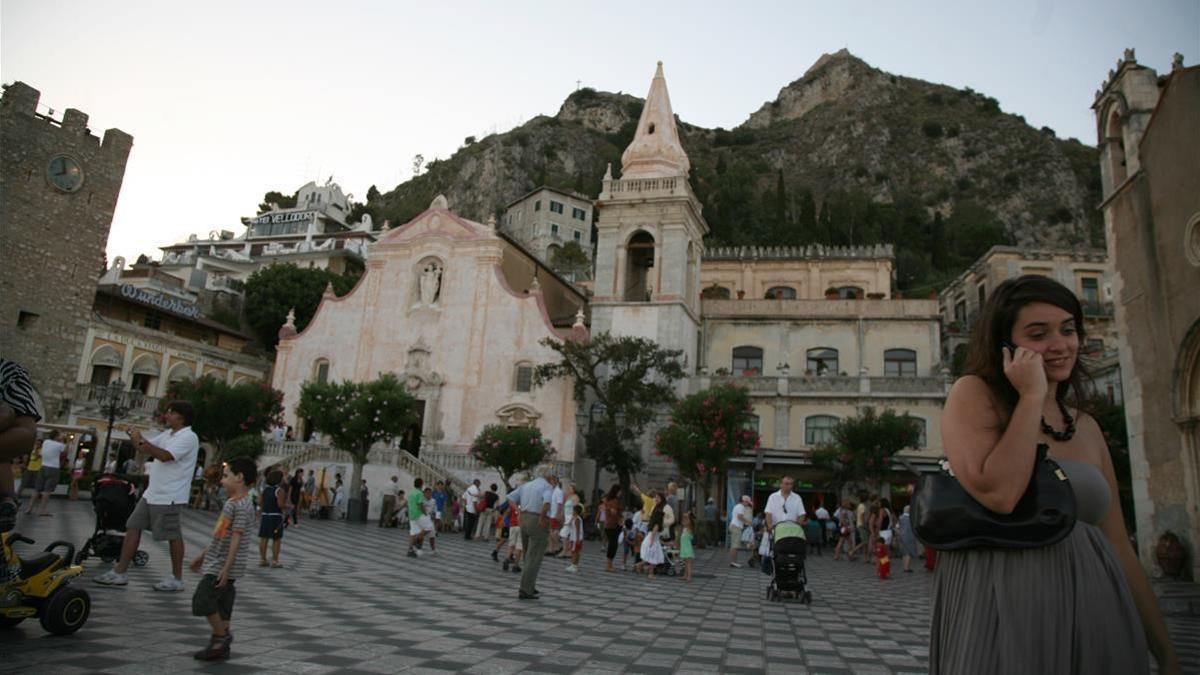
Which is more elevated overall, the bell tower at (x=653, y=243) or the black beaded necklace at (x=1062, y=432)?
the bell tower at (x=653, y=243)

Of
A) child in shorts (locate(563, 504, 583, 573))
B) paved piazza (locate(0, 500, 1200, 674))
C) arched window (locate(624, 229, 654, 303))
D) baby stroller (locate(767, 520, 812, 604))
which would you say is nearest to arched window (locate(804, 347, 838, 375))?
arched window (locate(624, 229, 654, 303))

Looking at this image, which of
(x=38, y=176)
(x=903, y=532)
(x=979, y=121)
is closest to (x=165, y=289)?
(x=38, y=176)

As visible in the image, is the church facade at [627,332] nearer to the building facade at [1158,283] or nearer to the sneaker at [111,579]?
the building facade at [1158,283]

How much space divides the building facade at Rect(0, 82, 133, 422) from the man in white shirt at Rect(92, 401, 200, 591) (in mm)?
30908

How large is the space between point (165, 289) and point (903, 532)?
5138 centimetres

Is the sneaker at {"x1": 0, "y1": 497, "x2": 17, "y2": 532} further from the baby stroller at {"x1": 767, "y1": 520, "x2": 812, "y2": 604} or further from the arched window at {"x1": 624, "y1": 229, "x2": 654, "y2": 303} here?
the arched window at {"x1": 624, "y1": 229, "x2": 654, "y2": 303}

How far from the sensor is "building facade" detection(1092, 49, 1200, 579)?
1431cm

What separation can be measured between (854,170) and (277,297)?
8172 cm

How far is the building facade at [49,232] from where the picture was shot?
108ft

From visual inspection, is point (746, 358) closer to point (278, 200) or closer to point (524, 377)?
point (524, 377)

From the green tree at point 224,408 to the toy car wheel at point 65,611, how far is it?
25710 mm

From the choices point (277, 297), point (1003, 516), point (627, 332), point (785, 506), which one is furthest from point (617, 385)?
point (277, 297)

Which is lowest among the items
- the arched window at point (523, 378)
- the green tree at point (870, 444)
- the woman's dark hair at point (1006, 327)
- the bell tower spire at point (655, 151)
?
the woman's dark hair at point (1006, 327)

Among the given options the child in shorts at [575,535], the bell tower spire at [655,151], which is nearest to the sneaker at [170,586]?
the child in shorts at [575,535]
